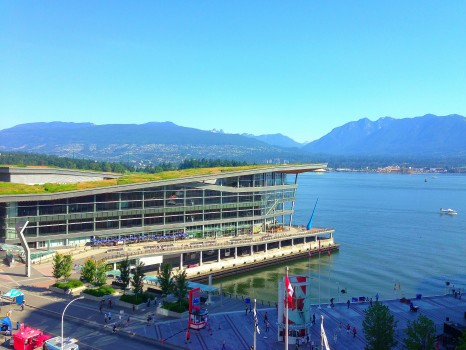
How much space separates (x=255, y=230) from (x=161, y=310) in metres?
44.0

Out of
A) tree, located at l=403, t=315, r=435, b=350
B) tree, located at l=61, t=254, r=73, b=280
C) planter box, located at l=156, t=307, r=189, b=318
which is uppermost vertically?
tree, located at l=403, t=315, r=435, b=350

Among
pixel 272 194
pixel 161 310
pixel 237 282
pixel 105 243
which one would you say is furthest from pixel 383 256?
pixel 161 310

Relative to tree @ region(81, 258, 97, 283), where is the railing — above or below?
below

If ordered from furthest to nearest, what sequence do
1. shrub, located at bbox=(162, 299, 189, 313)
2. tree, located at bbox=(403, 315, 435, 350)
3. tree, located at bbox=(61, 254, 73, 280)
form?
tree, located at bbox=(61, 254, 73, 280) → shrub, located at bbox=(162, 299, 189, 313) → tree, located at bbox=(403, 315, 435, 350)

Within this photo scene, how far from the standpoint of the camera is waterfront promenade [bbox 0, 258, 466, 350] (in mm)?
30875

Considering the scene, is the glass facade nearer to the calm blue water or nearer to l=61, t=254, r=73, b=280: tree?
the calm blue water

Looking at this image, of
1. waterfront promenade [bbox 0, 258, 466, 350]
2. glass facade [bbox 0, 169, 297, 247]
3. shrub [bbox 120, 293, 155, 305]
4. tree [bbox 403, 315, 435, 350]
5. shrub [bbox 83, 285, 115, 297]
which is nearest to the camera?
tree [bbox 403, 315, 435, 350]

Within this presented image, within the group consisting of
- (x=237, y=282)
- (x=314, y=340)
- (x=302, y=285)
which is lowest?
(x=237, y=282)

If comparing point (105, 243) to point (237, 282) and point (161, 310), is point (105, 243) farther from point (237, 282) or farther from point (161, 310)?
point (161, 310)

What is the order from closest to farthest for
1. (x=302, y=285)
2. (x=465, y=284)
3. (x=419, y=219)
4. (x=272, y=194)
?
(x=302, y=285), (x=465, y=284), (x=272, y=194), (x=419, y=219)

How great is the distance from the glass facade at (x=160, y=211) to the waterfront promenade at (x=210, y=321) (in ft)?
49.0

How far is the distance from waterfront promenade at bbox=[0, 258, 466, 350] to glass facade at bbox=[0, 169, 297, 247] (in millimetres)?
14940

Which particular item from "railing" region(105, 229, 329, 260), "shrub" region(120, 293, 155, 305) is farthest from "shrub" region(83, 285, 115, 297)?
"railing" region(105, 229, 329, 260)

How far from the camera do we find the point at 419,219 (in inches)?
4683
